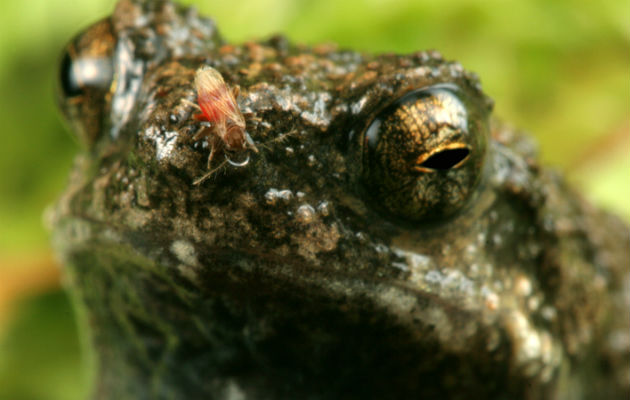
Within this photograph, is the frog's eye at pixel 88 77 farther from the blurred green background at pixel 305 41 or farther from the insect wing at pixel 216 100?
the blurred green background at pixel 305 41

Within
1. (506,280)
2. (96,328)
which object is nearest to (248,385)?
(96,328)

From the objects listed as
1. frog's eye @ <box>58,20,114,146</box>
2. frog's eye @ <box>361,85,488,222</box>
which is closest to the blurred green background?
frog's eye @ <box>58,20,114,146</box>

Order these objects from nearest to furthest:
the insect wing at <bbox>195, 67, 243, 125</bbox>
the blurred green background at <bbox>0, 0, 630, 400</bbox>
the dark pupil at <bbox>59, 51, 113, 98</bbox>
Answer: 1. the insect wing at <bbox>195, 67, 243, 125</bbox>
2. the dark pupil at <bbox>59, 51, 113, 98</bbox>
3. the blurred green background at <bbox>0, 0, 630, 400</bbox>

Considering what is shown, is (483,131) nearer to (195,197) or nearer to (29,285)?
(195,197)

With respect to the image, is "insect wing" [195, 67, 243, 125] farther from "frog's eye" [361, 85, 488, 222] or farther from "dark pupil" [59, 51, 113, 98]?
"dark pupil" [59, 51, 113, 98]

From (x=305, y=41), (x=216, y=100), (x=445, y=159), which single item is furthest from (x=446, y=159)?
(x=305, y=41)

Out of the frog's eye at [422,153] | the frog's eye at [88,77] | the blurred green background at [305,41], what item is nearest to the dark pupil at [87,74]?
the frog's eye at [88,77]
